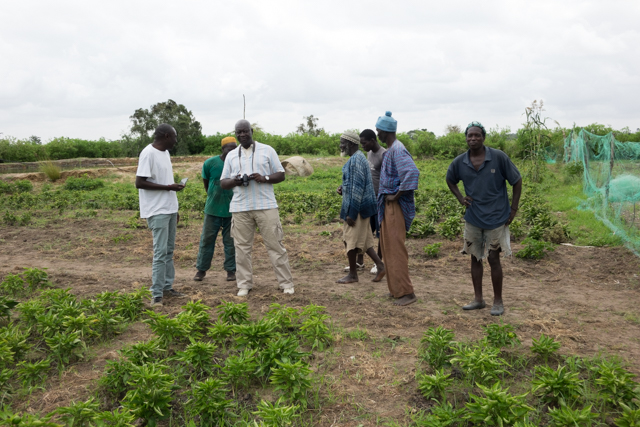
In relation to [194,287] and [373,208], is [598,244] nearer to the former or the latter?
[373,208]

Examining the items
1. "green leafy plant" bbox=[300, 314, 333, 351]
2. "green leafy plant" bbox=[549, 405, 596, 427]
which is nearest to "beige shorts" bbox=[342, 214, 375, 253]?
"green leafy plant" bbox=[300, 314, 333, 351]

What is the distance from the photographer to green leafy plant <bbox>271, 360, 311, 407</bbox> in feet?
10.4

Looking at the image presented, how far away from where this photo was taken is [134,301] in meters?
4.70

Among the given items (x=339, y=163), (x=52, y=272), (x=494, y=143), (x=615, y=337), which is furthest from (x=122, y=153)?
(x=615, y=337)

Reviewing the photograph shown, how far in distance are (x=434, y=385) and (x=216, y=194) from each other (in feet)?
12.0

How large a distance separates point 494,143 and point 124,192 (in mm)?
21099

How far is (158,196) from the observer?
504 centimetres

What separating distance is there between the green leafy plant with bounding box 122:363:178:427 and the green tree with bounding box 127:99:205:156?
28737 mm

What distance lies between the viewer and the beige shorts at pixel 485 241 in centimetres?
457

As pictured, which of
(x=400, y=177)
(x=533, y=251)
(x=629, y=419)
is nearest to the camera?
(x=629, y=419)

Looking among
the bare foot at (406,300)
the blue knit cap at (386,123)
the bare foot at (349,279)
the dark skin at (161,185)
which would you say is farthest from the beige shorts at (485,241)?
the dark skin at (161,185)

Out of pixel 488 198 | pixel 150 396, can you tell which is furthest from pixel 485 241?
pixel 150 396

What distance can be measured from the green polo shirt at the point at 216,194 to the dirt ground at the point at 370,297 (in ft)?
3.02

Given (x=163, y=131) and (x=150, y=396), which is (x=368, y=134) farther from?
(x=150, y=396)
